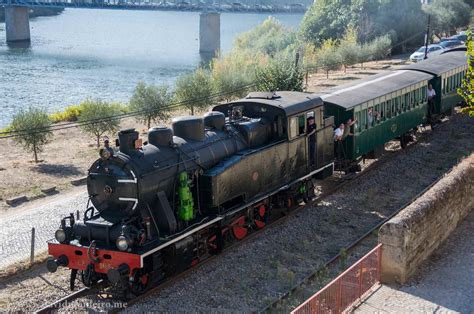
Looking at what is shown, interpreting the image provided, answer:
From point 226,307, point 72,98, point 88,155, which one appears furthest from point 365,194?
point 72,98

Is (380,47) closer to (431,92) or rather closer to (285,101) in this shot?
(431,92)

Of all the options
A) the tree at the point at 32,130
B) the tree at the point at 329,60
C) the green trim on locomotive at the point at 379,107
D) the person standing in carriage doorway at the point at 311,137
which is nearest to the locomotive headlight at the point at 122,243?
the person standing in carriage doorway at the point at 311,137

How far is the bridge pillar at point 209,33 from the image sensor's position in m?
91.4

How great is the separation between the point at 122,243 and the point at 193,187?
257 centimetres

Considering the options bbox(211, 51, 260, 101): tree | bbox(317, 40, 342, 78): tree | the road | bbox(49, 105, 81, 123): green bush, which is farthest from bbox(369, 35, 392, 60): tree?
the road

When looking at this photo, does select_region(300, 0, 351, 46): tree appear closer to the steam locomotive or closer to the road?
the steam locomotive

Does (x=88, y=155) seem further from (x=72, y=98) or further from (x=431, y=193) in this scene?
(x=72, y=98)

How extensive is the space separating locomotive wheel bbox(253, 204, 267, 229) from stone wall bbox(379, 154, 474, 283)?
4.40 m

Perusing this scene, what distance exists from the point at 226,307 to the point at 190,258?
194 cm

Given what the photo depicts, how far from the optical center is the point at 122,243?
12141 millimetres

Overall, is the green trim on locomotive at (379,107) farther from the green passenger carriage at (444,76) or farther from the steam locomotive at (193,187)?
the green passenger carriage at (444,76)

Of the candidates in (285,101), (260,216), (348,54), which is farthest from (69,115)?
(260,216)

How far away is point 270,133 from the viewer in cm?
1661

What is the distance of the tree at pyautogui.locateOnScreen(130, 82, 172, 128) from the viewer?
3390 cm
